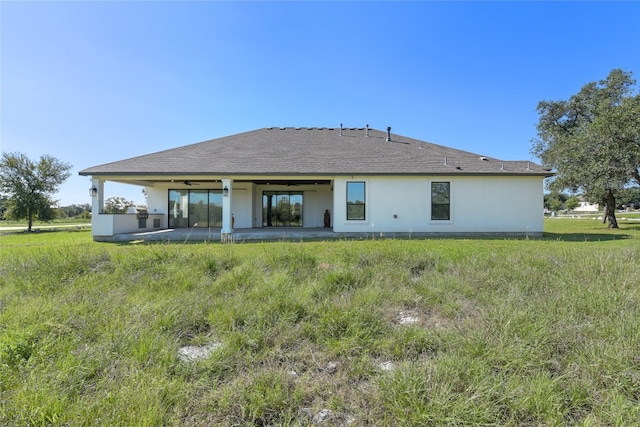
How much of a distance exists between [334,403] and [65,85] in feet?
46.8

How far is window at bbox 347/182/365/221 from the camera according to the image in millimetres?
12453

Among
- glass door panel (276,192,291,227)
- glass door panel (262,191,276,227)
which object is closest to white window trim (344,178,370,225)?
glass door panel (276,192,291,227)

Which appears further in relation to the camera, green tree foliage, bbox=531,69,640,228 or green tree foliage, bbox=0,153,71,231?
green tree foliage, bbox=0,153,71,231

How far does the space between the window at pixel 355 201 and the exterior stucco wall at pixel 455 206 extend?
0.64 ft

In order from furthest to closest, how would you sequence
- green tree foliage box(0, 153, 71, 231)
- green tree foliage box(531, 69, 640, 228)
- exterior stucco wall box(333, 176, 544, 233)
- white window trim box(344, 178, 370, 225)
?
green tree foliage box(0, 153, 71, 231), green tree foliage box(531, 69, 640, 228), white window trim box(344, 178, 370, 225), exterior stucco wall box(333, 176, 544, 233)

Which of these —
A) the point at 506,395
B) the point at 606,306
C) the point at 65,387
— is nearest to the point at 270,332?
the point at 65,387

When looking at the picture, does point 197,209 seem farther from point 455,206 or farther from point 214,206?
point 455,206

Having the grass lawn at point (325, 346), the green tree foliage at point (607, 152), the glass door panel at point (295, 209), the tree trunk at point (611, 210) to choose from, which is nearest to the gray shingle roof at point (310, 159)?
the glass door panel at point (295, 209)

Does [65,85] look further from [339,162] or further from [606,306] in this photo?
[606,306]

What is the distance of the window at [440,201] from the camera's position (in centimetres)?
1238

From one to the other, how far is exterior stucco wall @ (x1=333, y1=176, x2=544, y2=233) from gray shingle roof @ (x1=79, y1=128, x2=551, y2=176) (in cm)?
51

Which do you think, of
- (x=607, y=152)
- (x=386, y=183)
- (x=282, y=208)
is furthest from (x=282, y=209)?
(x=607, y=152)

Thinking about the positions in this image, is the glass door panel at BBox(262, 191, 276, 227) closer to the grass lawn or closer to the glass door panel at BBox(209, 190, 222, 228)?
the glass door panel at BBox(209, 190, 222, 228)

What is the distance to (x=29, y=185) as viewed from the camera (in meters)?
21.6
